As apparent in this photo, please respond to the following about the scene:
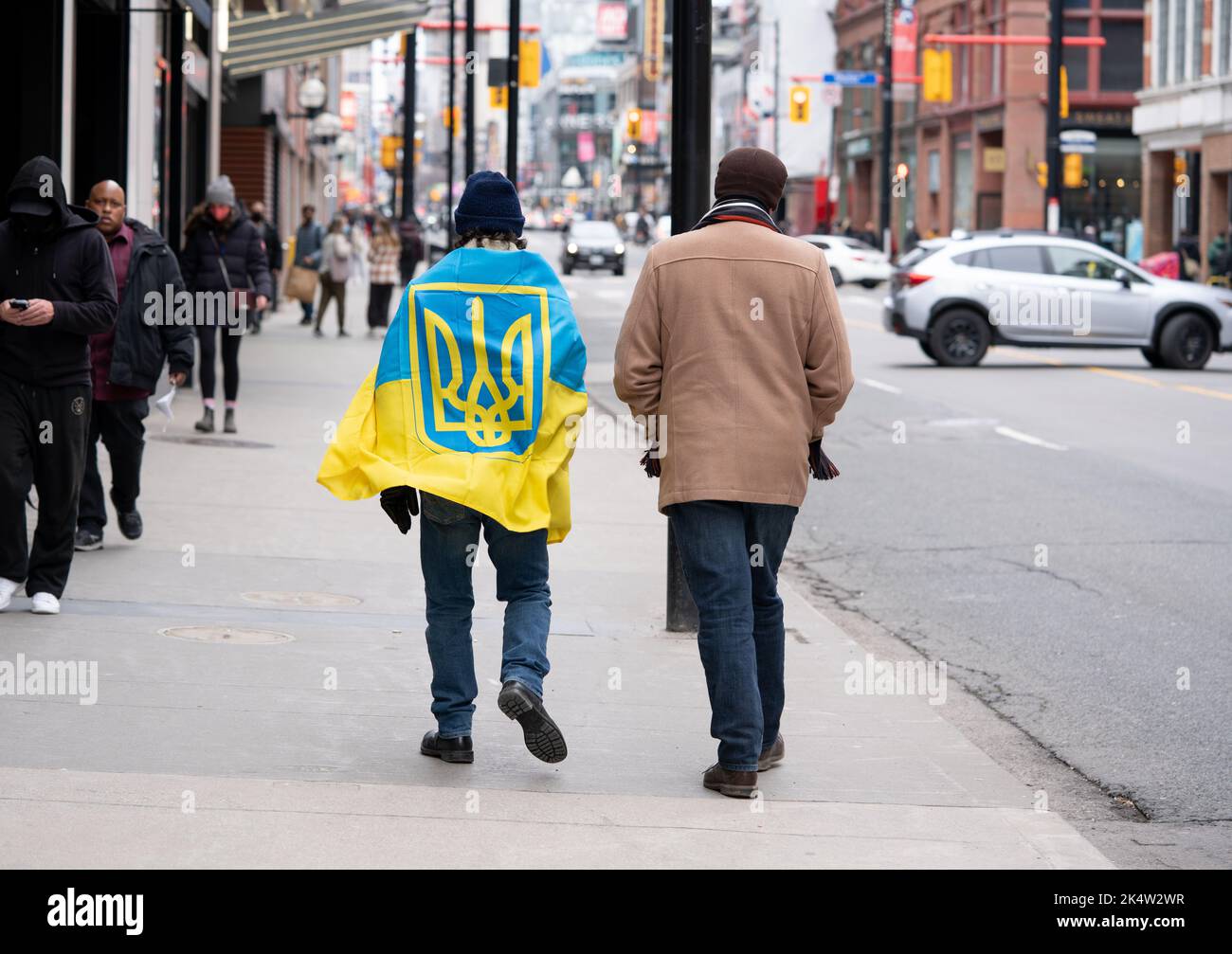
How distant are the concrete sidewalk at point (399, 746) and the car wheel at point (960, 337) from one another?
1460 centimetres

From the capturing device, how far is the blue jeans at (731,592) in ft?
19.1

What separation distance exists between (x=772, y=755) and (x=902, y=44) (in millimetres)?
57167

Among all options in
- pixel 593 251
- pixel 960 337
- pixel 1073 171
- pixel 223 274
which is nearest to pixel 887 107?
pixel 593 251

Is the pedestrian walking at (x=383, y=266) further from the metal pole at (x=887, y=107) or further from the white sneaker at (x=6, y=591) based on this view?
the metal pole at (x=887, y=107)

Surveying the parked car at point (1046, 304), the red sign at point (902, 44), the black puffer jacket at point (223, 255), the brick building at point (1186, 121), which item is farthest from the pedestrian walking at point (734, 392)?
the red sign at point (902, 44)

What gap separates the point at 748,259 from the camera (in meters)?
5.83

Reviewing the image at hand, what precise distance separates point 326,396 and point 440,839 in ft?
45.5

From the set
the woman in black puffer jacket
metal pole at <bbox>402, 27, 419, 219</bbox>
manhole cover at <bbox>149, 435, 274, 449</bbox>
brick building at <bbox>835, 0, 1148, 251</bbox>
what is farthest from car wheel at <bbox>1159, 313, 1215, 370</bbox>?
brick building at <bbox>835, 0, 1148, 251</bbox>

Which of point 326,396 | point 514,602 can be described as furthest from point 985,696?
point 326,396

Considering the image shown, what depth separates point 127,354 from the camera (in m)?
9.75

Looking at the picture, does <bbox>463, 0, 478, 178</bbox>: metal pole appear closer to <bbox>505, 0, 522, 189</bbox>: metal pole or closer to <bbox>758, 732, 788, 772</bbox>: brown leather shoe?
<bbox>505, 0, 522, 189</bbox>: metal pole

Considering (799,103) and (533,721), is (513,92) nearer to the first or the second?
(533,721)

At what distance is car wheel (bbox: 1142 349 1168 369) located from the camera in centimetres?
2462

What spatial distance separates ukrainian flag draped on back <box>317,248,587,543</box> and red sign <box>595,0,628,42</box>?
168 metres
